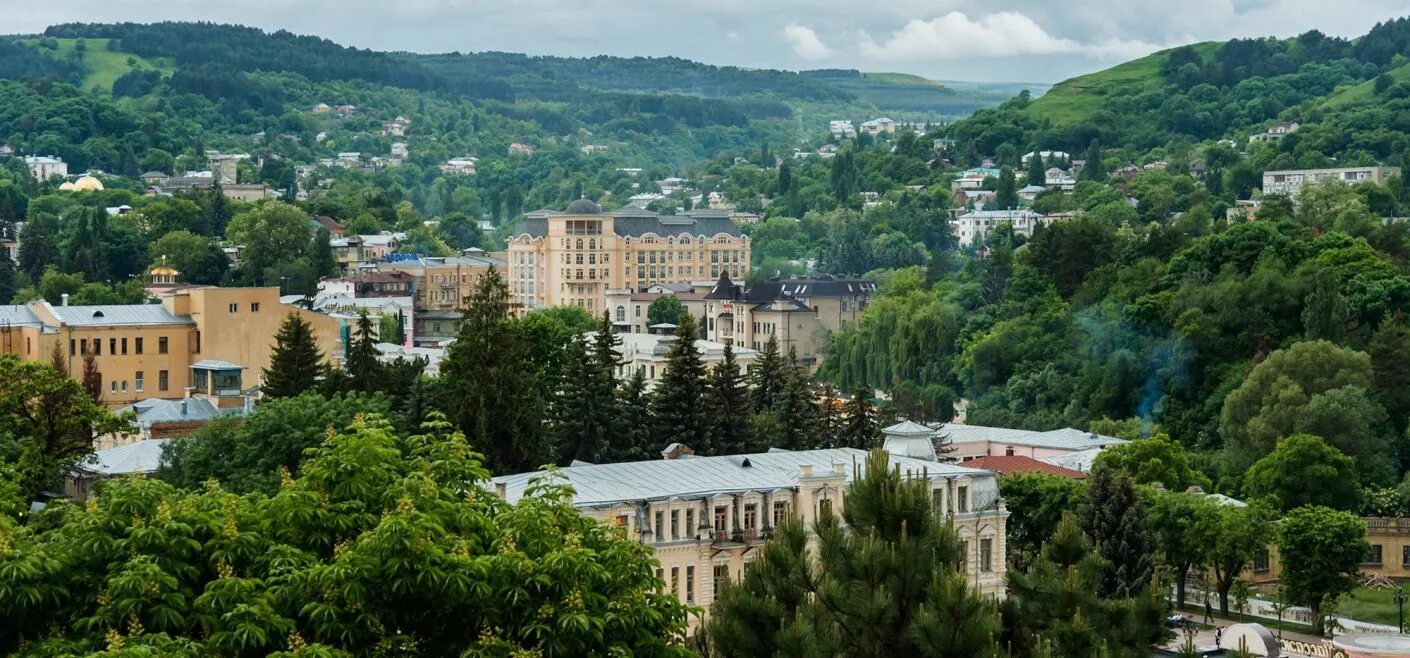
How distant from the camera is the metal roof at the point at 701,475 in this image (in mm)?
49938

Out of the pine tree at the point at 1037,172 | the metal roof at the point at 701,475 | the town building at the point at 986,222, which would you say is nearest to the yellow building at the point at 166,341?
the metal roof at the point at 701,475

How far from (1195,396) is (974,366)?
14990 mm

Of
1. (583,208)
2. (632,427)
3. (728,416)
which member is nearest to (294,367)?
(632,427)

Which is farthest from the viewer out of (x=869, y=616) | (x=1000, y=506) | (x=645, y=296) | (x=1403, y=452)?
(x=645, y=296)

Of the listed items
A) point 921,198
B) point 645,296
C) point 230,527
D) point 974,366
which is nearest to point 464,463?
point 230,527

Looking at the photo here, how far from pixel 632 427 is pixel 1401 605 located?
20056 mm

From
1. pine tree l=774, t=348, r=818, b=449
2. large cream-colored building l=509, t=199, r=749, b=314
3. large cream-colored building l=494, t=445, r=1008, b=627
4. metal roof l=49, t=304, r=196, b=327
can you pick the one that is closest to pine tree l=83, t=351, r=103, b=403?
metal roof l=49, t=304, r=196, b=327

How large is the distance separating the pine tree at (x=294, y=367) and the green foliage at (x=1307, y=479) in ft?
88.0

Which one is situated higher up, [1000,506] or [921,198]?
[921,198]

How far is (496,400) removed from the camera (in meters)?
58.9

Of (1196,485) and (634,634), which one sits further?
(1196,485)

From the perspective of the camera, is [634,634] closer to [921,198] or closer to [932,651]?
[932,651]

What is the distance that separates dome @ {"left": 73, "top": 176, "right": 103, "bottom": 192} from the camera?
176 metres

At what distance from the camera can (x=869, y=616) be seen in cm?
2797
